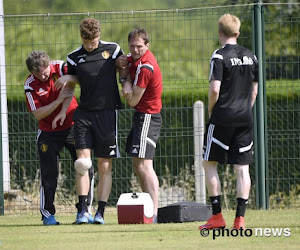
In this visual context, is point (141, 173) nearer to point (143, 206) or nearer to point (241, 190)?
point (143, 206)

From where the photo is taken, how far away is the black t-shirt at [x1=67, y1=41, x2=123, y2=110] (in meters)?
8.47

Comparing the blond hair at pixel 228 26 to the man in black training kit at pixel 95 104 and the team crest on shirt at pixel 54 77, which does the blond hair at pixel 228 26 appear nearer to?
the man in black training kit at pixel 95 104

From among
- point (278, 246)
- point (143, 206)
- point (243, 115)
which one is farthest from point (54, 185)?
point (278, 246)

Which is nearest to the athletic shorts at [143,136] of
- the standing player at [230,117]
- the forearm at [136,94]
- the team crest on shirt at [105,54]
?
the forearm at [136,94]

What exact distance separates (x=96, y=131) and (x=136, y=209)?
0.91 meters

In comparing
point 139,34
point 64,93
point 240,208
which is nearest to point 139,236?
point 240,208

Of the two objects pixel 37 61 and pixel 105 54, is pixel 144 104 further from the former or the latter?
pixel 37 61

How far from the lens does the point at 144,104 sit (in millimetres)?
8516

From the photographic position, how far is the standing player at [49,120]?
873 cm

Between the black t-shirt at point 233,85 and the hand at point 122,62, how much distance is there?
141 cm

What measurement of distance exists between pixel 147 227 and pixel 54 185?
4.84 ft

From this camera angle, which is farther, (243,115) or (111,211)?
(111,211)

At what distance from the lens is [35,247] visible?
6.48m

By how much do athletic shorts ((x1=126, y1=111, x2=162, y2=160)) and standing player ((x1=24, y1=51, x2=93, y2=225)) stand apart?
76 centimetres
